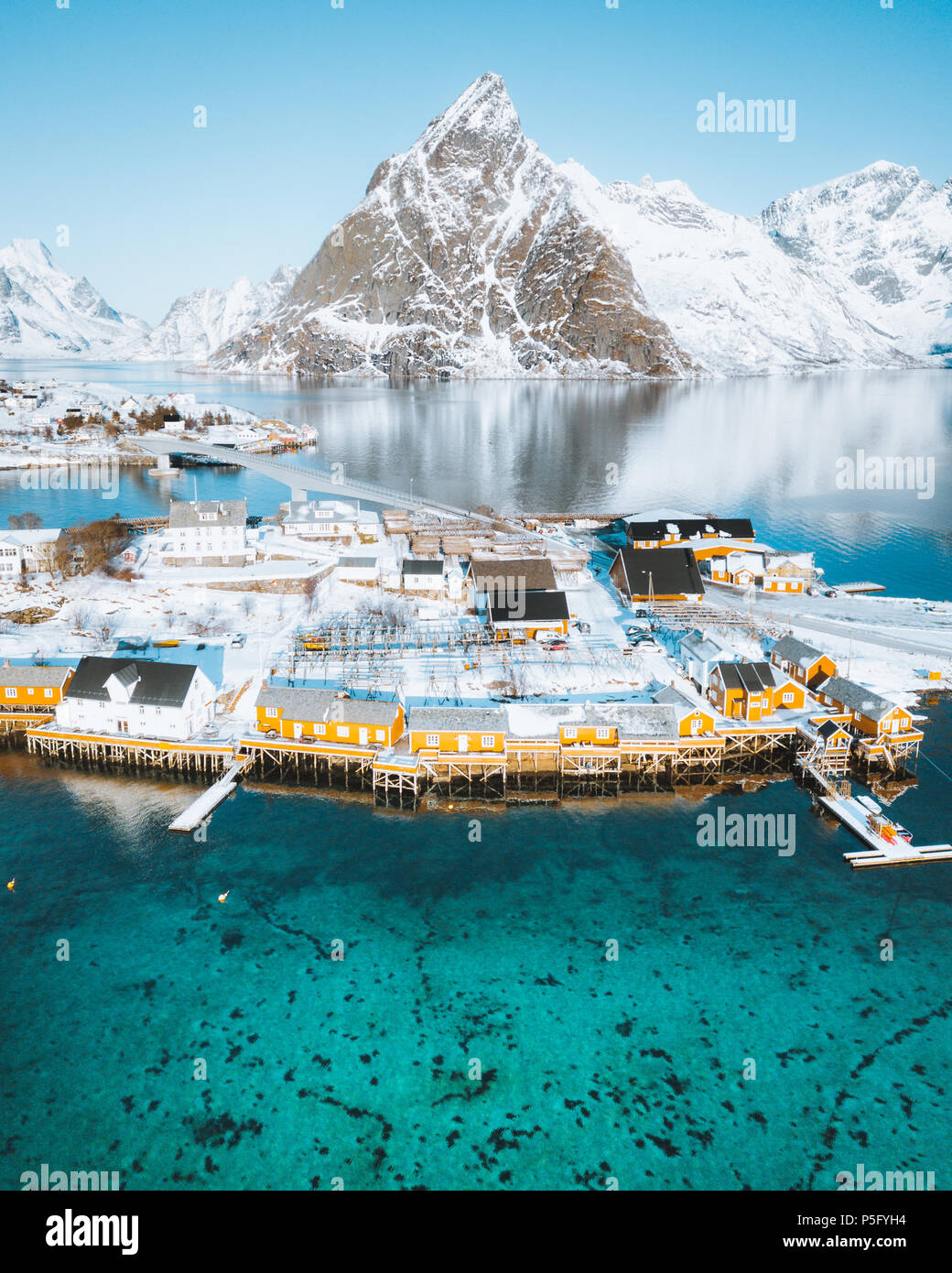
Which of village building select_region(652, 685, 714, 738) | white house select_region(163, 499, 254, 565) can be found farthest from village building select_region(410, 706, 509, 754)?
white house select_region(163, 499, 254, 565)

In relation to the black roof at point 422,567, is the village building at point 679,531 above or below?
Answer: above

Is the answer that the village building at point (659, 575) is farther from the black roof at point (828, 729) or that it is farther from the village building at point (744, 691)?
the black roof at point (828, 729)

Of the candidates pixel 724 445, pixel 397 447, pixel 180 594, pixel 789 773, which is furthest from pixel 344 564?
pixel 724 445

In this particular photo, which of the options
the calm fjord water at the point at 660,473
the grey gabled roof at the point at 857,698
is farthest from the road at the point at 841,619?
the calm fjord water at the point at 660,473

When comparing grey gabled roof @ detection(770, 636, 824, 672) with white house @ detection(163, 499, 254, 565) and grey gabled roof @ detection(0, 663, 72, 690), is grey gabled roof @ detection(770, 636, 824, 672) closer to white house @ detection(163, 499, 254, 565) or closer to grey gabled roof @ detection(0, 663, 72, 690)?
grey gabled roof @ detection(0, 663, 72, 690)

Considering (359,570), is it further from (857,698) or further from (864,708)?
(864,708)
